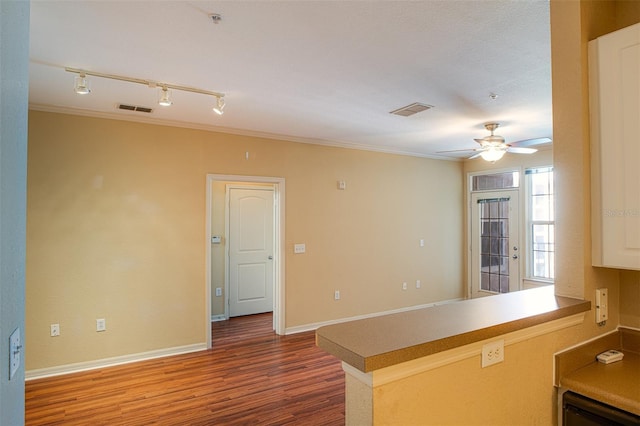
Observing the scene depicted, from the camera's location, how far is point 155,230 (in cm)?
391

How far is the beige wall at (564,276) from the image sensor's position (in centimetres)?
120

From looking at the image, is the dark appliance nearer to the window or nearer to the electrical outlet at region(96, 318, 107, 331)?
the electrical outlet at region(96, 318, 107, 331)

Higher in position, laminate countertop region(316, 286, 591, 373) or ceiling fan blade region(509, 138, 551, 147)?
ceiling fan blade region(509, 138, 551, 147)

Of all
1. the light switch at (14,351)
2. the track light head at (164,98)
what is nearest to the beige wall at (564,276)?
the light switch at (14,351)

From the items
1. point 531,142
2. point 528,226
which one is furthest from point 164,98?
point 528,226

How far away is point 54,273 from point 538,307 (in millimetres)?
4019

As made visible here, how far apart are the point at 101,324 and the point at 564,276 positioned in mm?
3994

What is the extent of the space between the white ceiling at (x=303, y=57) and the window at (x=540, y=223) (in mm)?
1754

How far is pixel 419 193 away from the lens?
6.03m

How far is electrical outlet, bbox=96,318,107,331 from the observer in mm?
3633

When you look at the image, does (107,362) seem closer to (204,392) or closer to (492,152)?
(204,392)

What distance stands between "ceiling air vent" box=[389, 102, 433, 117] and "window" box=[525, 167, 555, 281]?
2967 mm

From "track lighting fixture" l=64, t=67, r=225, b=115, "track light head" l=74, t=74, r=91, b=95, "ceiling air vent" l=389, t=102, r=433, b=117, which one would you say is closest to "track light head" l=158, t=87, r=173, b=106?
"track lighting fixture" l=64, t=67, r=225, b=115

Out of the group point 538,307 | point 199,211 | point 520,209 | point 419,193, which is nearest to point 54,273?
point 199,211
